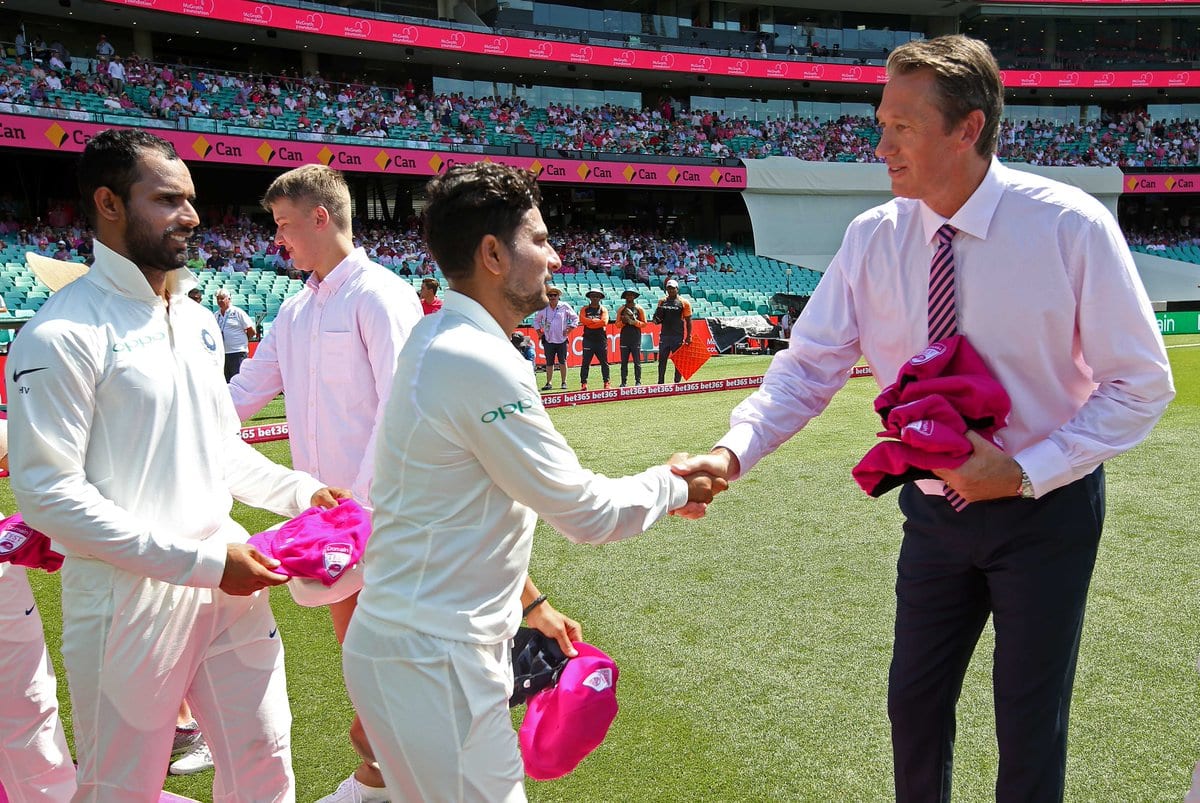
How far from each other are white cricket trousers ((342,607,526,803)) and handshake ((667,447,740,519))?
78 cm

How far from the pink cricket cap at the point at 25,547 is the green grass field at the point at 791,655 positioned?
52.3 inches

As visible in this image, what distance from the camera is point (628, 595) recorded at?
17.0ft

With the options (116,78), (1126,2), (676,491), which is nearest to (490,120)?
(116,78)

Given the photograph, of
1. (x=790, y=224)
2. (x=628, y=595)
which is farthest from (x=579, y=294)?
(x=628, y=595)

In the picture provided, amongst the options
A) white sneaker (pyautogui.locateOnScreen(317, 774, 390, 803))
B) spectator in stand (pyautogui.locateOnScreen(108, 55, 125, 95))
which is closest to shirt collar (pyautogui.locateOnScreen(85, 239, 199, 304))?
white sneaker (pyautogui.locateOnScreen(317, 774, 390, 803))

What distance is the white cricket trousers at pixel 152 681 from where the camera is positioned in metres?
2.20

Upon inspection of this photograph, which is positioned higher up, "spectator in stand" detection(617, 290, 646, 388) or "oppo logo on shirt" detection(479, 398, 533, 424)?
"oppo logo on shirt" detection(479, 398, 533, 424)

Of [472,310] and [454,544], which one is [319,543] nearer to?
[454,544]

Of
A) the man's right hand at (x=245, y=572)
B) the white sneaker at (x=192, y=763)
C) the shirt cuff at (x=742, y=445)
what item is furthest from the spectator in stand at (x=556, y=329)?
the man's right hand at (x=245, y=572)

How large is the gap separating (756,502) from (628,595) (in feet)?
7.29

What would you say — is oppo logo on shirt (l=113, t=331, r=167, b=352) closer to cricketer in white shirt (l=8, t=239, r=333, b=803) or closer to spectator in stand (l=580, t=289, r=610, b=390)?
cricketer in white shirt (l=8, t=239, r=333, b=803)

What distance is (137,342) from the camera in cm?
230

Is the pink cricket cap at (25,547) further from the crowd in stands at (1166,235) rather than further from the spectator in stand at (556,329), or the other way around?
the crowd in stands at (1166,235)

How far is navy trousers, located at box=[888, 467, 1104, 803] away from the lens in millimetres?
2266
